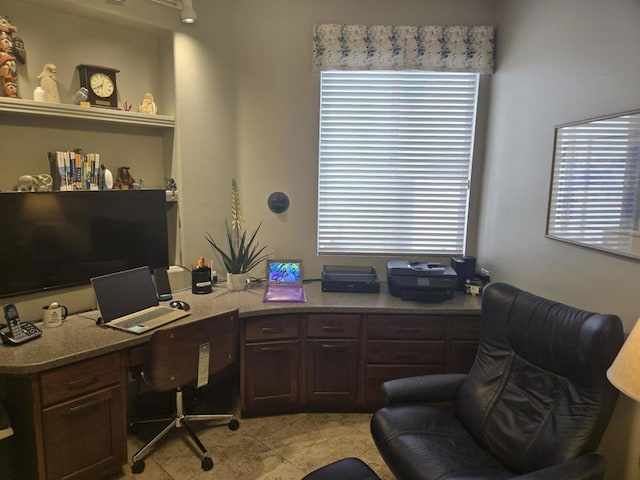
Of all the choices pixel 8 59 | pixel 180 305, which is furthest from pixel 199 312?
pixel 8 59

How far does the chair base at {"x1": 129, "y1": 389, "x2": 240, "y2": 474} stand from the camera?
2287 mm

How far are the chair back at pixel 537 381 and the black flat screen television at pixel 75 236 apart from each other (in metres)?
2.11

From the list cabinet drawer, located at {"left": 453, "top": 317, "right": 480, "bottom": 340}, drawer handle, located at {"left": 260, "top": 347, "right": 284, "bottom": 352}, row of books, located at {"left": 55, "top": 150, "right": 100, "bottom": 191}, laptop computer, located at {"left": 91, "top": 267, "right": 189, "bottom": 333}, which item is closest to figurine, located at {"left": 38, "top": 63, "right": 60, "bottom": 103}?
row of books, located at {"left": 55, "top": 150, "right": 100, "bottom": 191}

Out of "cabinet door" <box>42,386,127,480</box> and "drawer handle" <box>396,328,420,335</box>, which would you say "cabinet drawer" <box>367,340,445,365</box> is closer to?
"drawer handle" <box>396,328,420,335</box>

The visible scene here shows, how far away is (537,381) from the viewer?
1.91m

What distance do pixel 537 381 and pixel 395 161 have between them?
6.11 ft

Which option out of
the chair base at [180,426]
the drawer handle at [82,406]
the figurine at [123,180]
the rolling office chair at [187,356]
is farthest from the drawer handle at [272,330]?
the figurine at [123,180]

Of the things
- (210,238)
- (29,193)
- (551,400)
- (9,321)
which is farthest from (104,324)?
(551,400)

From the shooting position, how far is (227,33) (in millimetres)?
2986

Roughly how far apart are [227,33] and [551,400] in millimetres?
2978

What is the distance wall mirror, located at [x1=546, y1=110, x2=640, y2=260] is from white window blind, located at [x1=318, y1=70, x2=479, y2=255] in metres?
1.03

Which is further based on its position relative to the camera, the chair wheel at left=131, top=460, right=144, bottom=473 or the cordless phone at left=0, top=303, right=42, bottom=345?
the chair wheel at left=131, top=460, right=144, bottom=473

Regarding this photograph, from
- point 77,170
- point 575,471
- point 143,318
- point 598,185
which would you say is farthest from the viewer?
point 77,170

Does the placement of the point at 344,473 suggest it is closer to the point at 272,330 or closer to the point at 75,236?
the point at 272,330
